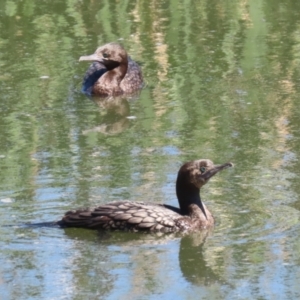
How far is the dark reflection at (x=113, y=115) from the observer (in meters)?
13.1

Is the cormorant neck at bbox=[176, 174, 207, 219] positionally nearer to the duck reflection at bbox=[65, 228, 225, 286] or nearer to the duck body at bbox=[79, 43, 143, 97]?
the duck reflection at bbox=[65, 228, 225, 286]

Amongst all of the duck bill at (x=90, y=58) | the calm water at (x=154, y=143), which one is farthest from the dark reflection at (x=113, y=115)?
the duck bill at (x=90, y=58)

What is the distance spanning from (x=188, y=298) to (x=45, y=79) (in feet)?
24.3

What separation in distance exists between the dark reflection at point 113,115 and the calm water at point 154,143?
0.03 m

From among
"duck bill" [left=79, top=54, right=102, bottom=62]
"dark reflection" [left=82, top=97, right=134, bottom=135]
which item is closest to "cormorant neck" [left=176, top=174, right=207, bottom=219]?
"dark reflection" [left=82, top=97, right=134, bottom=135]

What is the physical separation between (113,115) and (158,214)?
4.28m

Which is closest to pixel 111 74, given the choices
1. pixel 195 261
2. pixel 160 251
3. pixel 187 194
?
pixel 187 194

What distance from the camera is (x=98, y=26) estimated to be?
18.1 meters

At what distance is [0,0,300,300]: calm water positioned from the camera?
28.7 feet

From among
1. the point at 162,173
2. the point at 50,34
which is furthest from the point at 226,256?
the point at 50,34

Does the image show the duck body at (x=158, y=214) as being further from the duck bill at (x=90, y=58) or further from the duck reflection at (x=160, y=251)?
the duck bill at (x=90, y=58)

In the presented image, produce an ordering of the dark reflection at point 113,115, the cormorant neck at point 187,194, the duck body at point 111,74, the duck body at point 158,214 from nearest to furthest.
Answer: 1. the duck body at point 158,214
2. the cormorant neck at point 187,194
3. the dark reflection at point 113,115
4. the duck body at point 111,74

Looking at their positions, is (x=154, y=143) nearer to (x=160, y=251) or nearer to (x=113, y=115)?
(x=113, y=115)

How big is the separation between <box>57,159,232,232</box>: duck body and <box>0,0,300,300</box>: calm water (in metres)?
0.10
